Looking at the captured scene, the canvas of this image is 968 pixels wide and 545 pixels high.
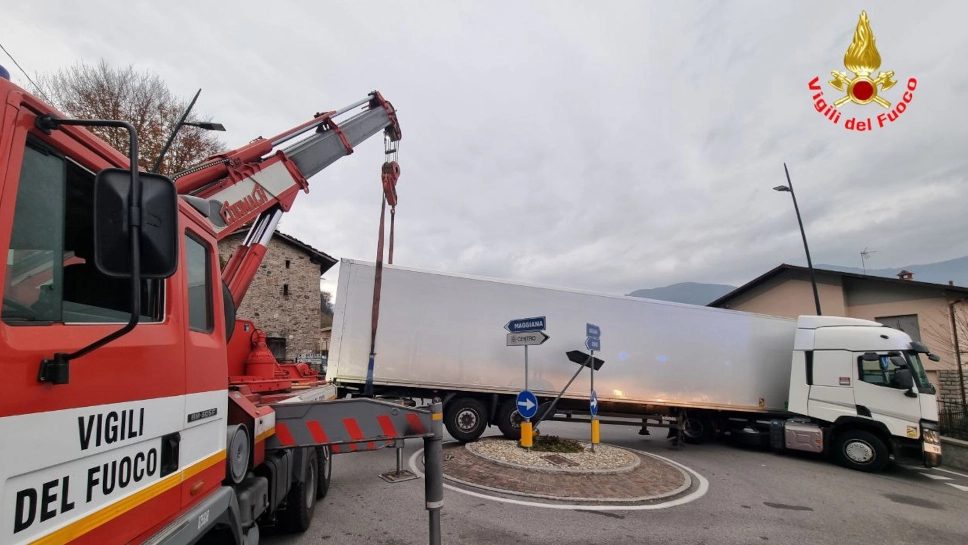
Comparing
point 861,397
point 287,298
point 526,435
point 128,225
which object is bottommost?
point 526,435

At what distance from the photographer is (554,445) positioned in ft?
31.2

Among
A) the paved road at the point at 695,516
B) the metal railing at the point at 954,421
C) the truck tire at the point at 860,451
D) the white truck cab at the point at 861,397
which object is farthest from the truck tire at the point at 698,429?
the metal railing at the point at 954,421

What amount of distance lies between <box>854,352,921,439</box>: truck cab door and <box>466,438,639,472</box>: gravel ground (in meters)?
5.17

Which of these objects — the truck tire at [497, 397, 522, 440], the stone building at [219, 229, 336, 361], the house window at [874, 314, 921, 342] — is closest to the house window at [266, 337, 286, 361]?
the stone building at [219, 229, 336, 361]

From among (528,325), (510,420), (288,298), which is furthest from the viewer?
(288,298)

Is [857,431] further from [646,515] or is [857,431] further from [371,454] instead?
[371,454]

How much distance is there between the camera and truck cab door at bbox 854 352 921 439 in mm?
9641

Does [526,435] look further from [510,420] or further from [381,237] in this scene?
[381,237]

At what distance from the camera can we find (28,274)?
156 cm

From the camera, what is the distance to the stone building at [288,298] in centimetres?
2556

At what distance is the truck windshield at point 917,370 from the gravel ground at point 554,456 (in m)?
5.97

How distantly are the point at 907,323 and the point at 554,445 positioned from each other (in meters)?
16.2

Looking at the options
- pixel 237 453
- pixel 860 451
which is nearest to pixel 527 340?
pixel 237 453

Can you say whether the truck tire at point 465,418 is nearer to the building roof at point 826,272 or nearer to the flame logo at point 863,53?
the flame logo at point 863,53
